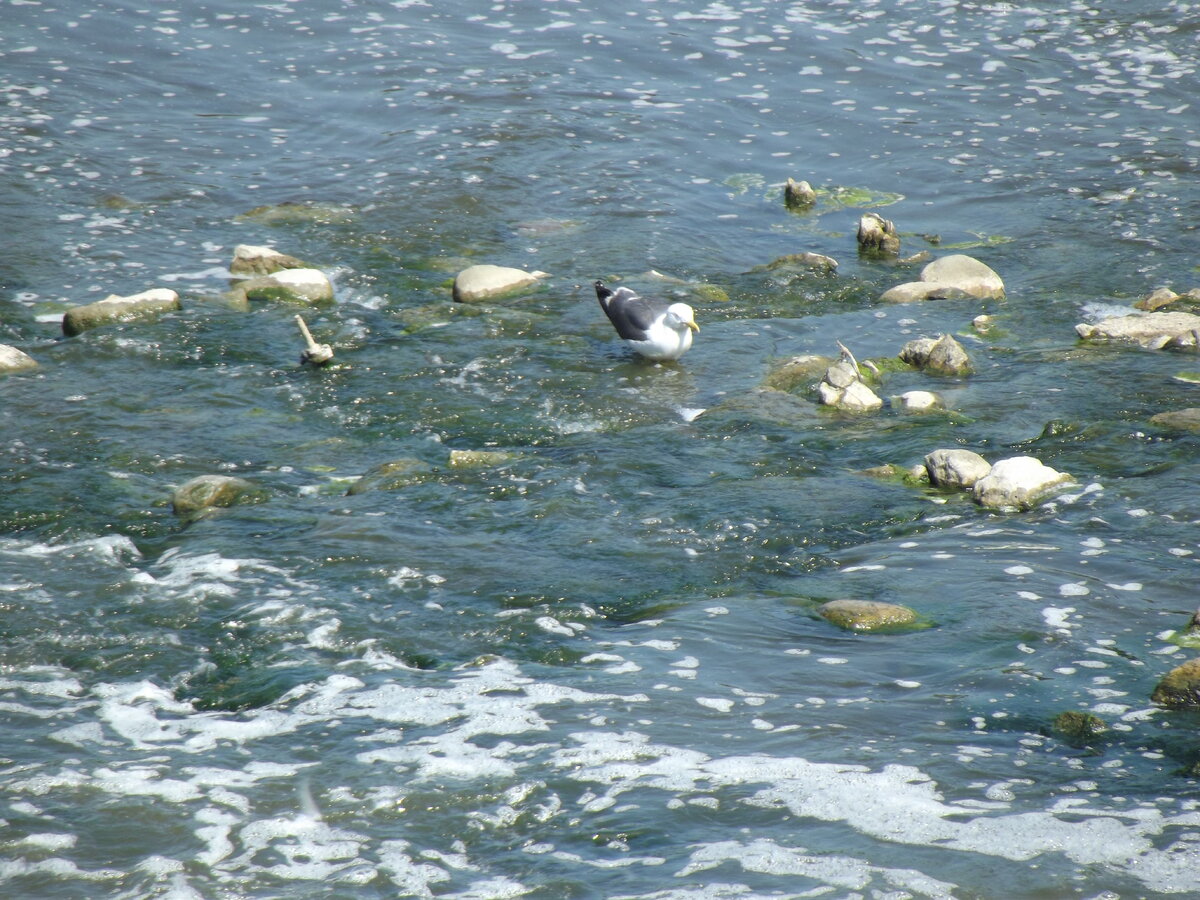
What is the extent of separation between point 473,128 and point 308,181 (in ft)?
8.62

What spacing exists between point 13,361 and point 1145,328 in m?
8.66

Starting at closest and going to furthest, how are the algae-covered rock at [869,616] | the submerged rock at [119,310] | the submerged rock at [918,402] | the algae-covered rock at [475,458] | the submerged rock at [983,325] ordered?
1. the algae-covered rock at [869,616]
2. the algae-covered rock at [475,458]
3. the submerged rock at [918,402]
4. the submerged rock at [119,310]
5. the submerged rock at [983,325]

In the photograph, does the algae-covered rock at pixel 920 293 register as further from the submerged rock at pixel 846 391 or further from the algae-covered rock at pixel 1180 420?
the algae-covered rock at pixel 1180 420

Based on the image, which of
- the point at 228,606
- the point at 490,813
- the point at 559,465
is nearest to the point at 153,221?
the point at 559,465

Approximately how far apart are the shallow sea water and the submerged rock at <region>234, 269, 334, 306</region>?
250 mm

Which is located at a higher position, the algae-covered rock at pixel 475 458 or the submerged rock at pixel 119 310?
the submerged rock at pixel 119 310

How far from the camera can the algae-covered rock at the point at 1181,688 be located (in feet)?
15.1

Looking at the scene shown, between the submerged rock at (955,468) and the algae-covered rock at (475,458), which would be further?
the algae-covered rock at (475,458)

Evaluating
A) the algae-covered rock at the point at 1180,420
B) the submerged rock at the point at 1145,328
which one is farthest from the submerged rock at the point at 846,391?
the submerged rock at the point at 1145,328

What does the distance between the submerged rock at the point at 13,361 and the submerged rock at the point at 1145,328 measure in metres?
8.14

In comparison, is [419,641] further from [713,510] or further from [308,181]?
[308,181]

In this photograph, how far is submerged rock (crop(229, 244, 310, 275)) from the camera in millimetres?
10438

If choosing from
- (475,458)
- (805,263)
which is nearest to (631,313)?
(475,458)

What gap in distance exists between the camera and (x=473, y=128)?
582 inches
